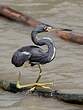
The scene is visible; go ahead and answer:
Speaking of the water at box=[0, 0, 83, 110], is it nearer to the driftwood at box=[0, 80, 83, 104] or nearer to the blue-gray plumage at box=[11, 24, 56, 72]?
the driftwood at box=[0, 80, 83, 104]

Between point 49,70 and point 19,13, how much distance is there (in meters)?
3.35

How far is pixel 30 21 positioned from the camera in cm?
1103

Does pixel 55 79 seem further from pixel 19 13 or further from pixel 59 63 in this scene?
→ pixel 19 13

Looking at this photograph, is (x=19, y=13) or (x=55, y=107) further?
(x=19, y=13)

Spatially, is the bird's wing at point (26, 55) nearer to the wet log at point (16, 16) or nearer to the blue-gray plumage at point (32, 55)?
the blue-gray plumage at point (32, 55)

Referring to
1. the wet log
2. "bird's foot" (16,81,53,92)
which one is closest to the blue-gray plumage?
"bird's foot" (16,81,53,92)

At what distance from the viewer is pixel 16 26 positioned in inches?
447

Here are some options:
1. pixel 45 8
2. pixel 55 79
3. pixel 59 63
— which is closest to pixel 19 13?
pixel 45 8

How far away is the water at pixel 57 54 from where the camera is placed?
23.2ft

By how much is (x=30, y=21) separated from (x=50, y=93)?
413 centimetres

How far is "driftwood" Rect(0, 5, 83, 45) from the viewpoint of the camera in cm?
976

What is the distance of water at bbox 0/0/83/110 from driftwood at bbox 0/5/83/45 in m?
0.10

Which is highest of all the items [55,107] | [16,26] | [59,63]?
[16,26]

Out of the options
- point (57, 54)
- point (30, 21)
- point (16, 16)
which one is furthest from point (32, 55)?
point (16, 16)
